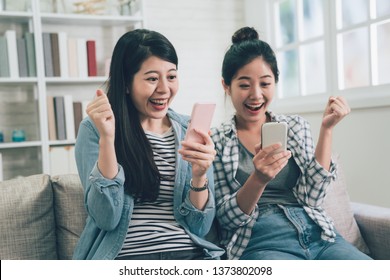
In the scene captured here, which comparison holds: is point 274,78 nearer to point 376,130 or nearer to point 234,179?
point 234,179

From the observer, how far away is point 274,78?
1.27 meters

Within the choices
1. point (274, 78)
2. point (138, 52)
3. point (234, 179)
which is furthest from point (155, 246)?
point (274, 78)

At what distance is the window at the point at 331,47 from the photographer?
225 centimetres

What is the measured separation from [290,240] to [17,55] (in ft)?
6.38

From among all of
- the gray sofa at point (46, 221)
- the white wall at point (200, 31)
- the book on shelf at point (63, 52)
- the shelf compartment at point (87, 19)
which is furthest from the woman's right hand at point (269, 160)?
the shelf compartment at point (87, 19)

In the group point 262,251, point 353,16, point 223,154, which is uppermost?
point 353,16

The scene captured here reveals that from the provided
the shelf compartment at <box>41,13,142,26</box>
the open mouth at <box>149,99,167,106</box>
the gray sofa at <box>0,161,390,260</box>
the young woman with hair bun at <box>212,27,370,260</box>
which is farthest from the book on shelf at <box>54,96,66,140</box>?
the open mouth at <box>149,99,167,106</box>

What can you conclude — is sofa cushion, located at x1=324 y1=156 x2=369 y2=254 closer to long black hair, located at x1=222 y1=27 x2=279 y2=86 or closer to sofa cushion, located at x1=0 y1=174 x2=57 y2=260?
long black hair, located at x1=222 y1=27 x2=279 y2=86

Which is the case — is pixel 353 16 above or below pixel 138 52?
above

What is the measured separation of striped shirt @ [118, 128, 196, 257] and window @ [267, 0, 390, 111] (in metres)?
1.35

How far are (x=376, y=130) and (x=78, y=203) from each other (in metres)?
1.50

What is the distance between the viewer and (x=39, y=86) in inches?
98.7

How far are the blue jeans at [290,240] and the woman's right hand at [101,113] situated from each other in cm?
49
